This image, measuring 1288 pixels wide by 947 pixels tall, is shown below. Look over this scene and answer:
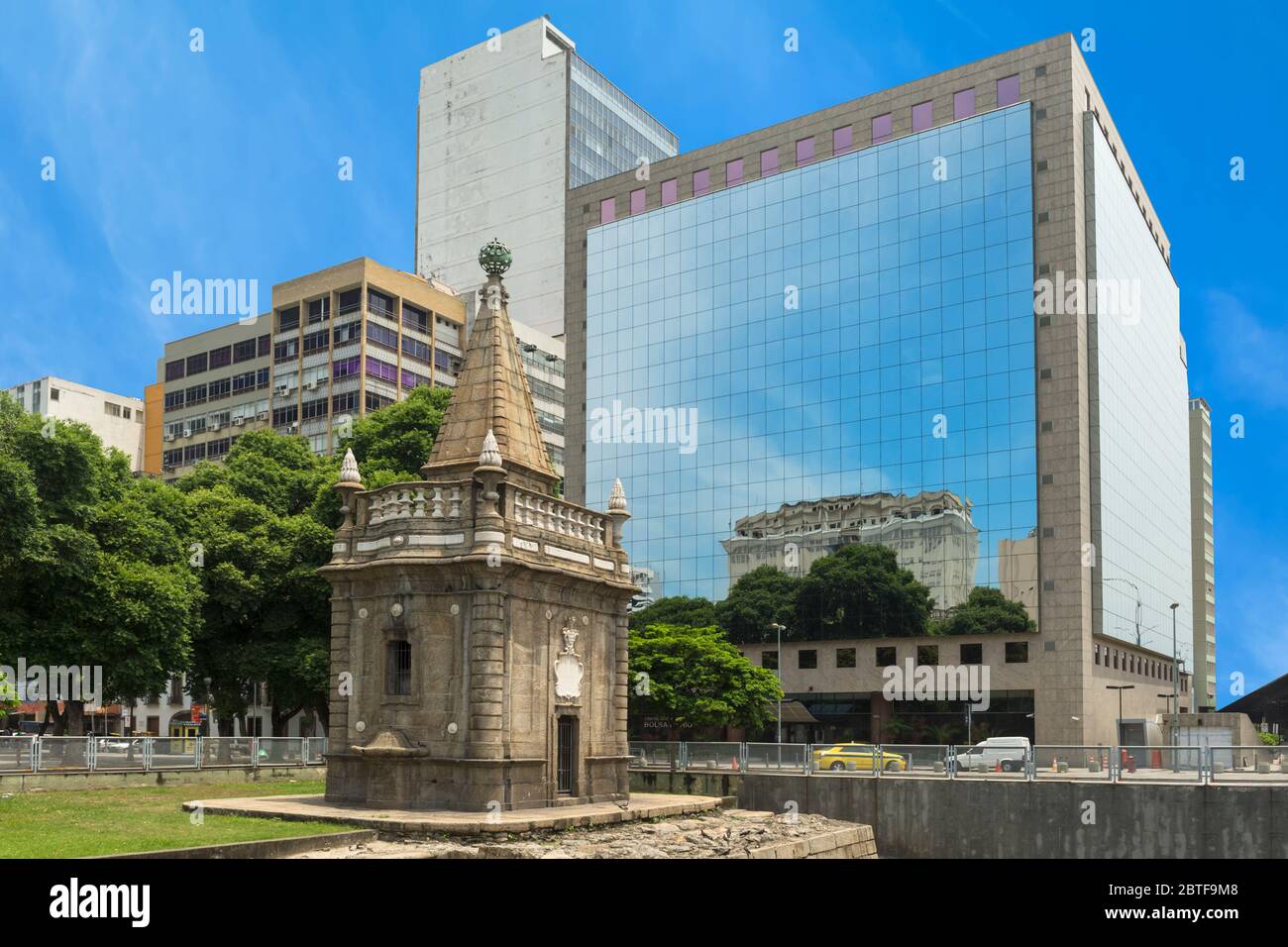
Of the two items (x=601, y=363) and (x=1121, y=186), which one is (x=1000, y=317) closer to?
(x=1121, y=186)

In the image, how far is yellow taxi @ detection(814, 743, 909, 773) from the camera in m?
42.1

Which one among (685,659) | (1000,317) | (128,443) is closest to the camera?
(685,659)

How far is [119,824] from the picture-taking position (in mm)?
27984

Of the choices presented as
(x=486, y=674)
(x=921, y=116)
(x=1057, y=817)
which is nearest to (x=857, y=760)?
(x=1057, y=817)

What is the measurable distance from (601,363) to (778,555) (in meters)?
23.4

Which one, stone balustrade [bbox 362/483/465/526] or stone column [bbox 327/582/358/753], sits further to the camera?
stone column [bbox 327/582/358/753]

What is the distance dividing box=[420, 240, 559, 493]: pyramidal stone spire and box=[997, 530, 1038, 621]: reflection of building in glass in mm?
52187

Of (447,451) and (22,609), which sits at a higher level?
(447,451)

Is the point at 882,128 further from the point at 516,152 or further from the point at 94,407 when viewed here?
the point at 94,407

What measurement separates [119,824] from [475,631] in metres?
9.02

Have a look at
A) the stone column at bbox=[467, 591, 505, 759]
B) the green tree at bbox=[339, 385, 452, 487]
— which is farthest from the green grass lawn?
the green tree at bbox=[339, 385, 452, 487]

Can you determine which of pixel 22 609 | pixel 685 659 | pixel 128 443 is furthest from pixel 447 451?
pixel 128 443

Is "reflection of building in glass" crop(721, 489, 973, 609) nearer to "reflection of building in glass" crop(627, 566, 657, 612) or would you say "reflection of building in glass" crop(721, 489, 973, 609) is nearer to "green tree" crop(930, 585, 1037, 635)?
"green tree" crop(930, 585, 1037, 635)

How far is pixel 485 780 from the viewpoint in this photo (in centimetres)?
3002
